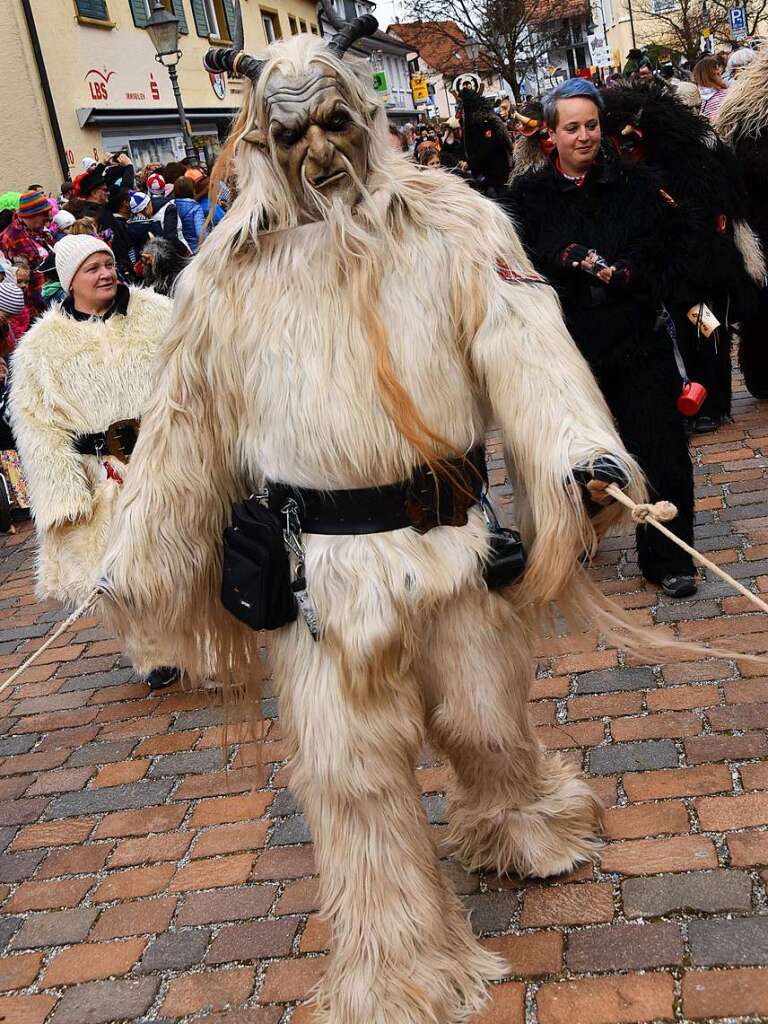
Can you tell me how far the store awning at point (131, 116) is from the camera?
2158 centimetres

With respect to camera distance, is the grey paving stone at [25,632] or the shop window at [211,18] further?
the shop window at [211,18]

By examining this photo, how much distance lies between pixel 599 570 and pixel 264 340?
10.6 ft

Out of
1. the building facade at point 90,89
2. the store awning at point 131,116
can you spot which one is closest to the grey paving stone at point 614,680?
the store awning at point 131,116

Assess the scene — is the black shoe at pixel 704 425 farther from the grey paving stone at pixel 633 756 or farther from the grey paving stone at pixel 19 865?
the grey paving stone at pixel 19 865

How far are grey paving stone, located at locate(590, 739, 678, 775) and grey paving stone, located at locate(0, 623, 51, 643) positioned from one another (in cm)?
369

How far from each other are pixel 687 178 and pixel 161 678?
125 inches

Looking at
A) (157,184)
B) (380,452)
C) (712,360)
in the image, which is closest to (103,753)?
(380,452)

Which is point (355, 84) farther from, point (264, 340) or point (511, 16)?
point (511, 16)

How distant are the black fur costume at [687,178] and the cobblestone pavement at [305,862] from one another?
1254mm

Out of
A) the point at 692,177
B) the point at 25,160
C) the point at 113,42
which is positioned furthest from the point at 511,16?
the point at 692,177

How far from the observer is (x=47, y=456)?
4.88 metres

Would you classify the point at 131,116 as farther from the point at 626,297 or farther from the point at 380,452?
the point at 380,452

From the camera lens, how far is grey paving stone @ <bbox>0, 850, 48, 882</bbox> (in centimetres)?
381

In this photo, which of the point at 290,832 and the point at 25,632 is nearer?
the point at 290,832
